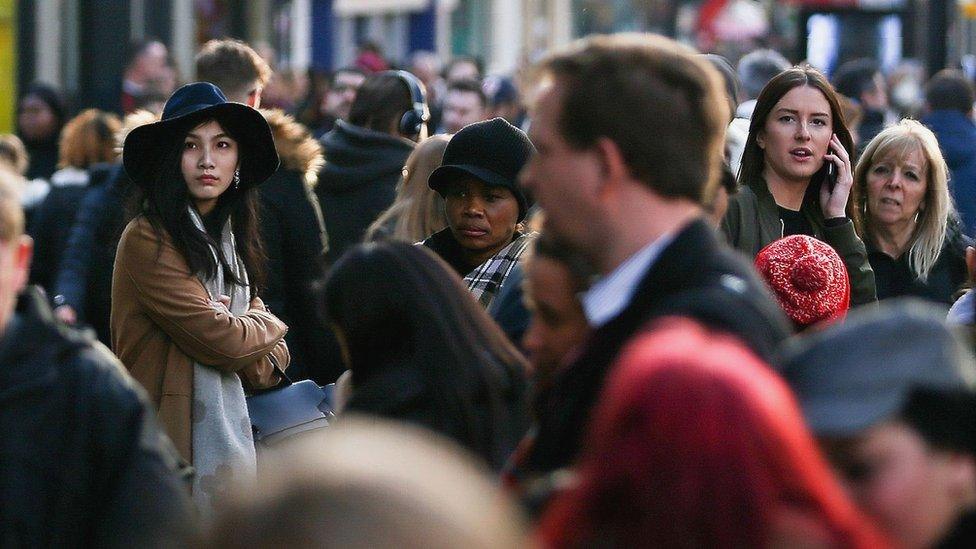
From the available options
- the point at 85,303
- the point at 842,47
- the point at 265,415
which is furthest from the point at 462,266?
the point at 842,47

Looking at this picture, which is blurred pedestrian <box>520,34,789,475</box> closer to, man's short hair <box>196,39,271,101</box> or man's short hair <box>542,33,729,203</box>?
man's short hair <box>542,33,729,203</box>

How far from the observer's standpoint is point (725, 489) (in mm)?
1706

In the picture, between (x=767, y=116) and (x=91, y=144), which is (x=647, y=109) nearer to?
(x=767, y=116)

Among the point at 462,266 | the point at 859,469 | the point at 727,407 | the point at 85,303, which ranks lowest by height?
the point at 85,303

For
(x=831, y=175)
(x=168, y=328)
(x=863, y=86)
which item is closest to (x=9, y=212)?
(x=168, y=328)

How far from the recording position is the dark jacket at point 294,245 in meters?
6.46

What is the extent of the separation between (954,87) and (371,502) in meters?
9.66

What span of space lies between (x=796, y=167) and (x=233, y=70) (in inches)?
92.8

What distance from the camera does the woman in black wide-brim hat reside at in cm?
518

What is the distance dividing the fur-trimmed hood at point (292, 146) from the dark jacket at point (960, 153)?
393 cm

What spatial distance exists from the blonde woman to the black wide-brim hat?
7.41ft

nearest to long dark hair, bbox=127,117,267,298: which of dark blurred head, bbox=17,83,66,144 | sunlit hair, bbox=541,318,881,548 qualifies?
sunlit hair, bbox=541,318,881,548

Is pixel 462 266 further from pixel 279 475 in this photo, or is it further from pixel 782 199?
pixel 279 475

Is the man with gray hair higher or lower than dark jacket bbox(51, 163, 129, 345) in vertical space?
higher
